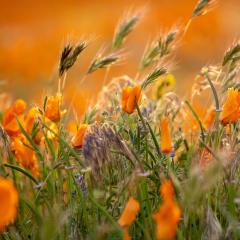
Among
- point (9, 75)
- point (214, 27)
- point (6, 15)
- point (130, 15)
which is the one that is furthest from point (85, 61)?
point (130, 15)

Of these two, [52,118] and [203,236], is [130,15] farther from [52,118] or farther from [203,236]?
[203,236]

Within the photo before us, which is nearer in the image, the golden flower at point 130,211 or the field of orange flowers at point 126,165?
the golden flower at point 130,211

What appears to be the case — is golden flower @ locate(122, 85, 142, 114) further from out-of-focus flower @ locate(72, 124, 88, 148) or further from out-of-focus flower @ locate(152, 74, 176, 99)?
out-of-focus flower @ locate(152, 74, 176, 99)

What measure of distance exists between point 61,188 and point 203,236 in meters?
0.51

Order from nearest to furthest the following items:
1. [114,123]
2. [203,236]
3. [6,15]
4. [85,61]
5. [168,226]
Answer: [168,226], [203,236], [114,123], [85,61], [6,15]

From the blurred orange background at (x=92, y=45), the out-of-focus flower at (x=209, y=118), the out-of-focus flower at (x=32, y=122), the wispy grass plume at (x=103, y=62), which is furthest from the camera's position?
the blurred orange background at (x=92, y=45)

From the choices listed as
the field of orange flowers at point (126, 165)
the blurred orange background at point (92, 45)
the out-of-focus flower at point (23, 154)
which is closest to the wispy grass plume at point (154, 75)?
the field of orange flowers at point (126, 165)

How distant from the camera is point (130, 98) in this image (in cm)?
190

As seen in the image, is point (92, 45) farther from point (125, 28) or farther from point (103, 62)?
point (103, 62)

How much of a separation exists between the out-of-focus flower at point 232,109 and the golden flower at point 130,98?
0.24 meters

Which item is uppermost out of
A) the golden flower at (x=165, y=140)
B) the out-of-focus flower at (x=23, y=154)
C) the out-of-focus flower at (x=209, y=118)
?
the out-of-focus flower at (x=23, y=154)

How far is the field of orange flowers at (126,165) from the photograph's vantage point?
160cm

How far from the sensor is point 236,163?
1690mm

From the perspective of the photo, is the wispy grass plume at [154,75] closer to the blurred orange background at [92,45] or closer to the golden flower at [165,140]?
the golden flower at [165,140]
